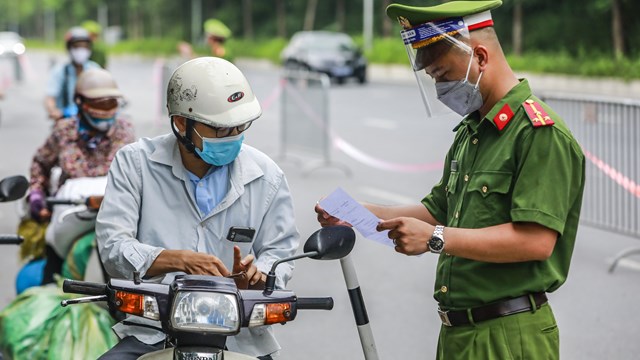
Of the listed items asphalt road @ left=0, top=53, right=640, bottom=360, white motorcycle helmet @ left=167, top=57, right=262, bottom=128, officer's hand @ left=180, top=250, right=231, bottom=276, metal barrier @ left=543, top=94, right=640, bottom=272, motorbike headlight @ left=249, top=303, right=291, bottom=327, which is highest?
white motorcycle helmet @ left=167, top=57, right=262, bottom=128

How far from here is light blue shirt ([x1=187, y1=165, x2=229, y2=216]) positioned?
4.05m

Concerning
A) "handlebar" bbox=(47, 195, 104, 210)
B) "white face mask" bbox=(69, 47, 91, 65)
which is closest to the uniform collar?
"handlebar" bbox=(47, 195, 104, 210)

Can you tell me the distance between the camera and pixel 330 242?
347cm

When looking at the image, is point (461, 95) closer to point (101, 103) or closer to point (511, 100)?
point (511, 100)

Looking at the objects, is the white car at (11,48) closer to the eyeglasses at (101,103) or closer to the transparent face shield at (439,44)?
the eyeglasses at (101,103)

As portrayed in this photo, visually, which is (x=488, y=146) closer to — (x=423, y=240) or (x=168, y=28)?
(x=423, y=240)

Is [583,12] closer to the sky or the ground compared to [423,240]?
closer to the ground

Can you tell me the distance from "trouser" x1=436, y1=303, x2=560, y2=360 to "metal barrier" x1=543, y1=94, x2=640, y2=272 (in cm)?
632

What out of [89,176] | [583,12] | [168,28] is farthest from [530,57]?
[168,28]

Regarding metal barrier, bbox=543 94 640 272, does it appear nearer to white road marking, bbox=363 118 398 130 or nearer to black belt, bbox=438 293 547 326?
black belt, bbox=438 293 547 326

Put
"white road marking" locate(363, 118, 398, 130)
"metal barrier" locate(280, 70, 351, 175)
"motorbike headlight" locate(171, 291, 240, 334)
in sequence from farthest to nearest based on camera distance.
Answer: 1. "white road marking" locate(363, 118, 398, 130)
2. "metal barrier" locate(280, 70, 351, 175)
3. "motorbike headlight" locate(171, 291, 240, 334)

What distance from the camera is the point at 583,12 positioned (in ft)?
156

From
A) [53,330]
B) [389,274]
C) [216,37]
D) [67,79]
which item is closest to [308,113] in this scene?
[216,37]

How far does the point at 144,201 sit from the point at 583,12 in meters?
45.4
